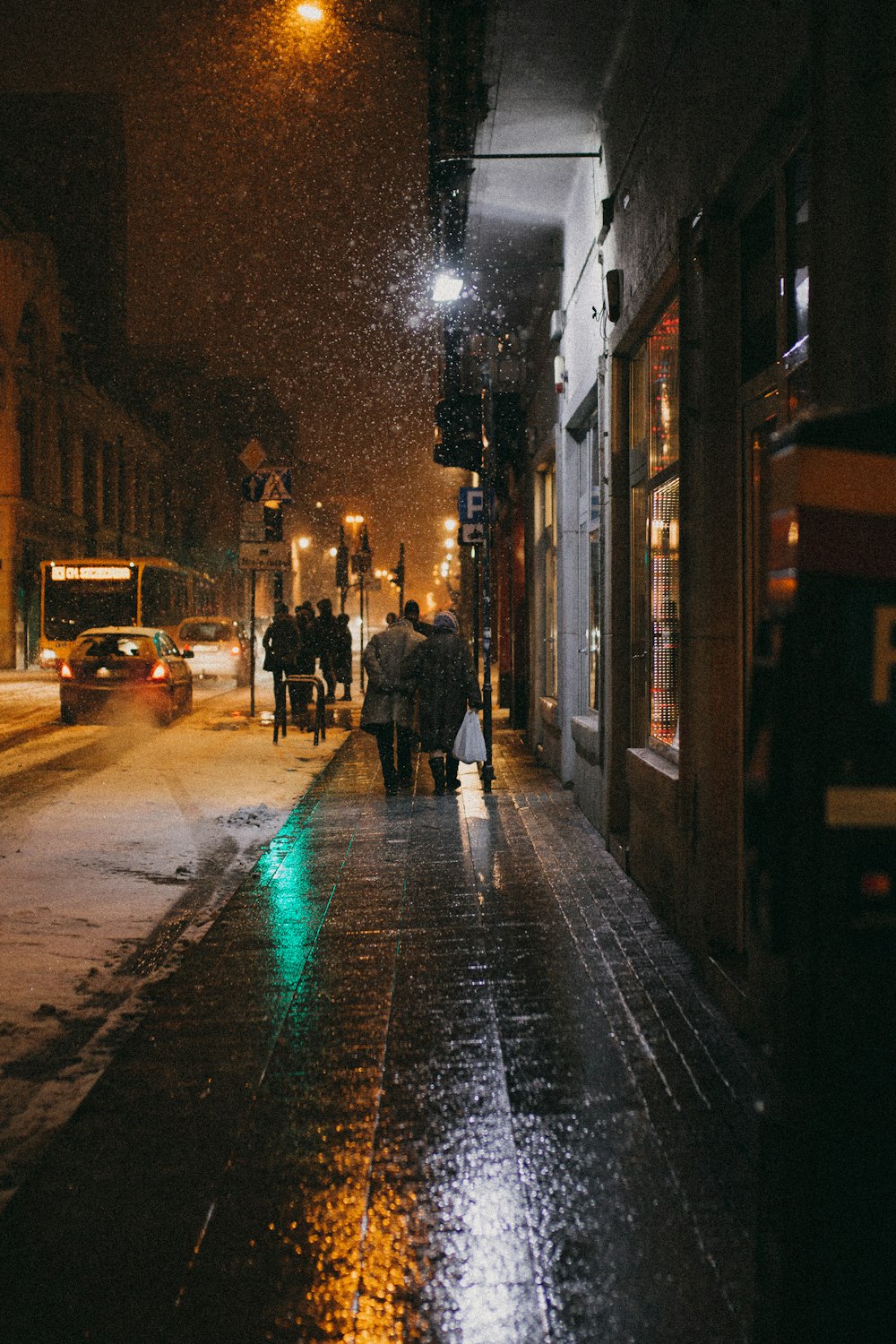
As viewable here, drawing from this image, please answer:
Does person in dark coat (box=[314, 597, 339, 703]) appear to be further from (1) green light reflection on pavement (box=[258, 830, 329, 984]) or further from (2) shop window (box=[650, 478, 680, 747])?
(2) shop window (box=[650, 478, 680, 747])

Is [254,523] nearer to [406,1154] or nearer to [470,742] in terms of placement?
[470,742]

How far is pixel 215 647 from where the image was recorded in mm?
35344

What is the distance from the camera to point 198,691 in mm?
29156

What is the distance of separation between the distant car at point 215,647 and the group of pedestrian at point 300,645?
10.0 metres

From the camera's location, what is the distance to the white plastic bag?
1085 centimetres

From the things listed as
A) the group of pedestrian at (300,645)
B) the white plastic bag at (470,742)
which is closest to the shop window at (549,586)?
the white plastic bag at (470,742)

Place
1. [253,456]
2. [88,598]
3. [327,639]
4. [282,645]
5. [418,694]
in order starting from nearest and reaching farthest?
1. [418,694]
2. [253,456]
3. [282,645]
4. [327,639]
5. [88,598]

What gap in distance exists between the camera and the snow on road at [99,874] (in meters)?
4.38

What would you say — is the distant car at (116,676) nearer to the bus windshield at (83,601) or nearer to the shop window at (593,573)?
the shop window at (593,573)

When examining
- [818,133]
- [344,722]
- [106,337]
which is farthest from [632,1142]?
[106,337]

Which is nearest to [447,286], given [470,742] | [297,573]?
[470,742]

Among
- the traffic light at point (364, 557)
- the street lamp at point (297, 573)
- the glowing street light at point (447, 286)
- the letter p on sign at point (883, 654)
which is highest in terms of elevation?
the street lamp at point (297, 573)

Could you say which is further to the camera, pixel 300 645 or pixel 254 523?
pixel 300 645

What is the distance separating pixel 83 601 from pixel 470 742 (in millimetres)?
23903
